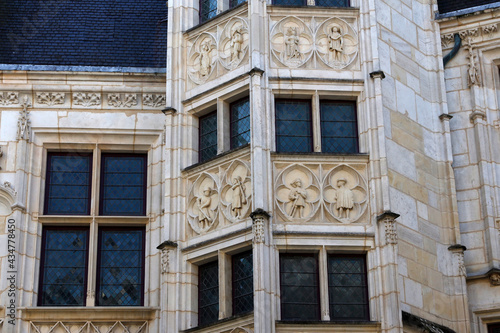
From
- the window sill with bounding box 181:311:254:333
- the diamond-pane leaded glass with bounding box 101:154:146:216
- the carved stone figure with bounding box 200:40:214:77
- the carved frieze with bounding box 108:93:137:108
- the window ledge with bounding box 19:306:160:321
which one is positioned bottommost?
the window sill with bounding box 181:311:254:333

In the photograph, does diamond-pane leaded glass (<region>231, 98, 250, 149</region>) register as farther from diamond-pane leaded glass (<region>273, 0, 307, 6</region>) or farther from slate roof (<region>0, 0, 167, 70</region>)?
slate roof (<region>0, 0, 167, 70</region>)

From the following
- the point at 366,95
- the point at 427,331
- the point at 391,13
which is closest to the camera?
the point at 427,331

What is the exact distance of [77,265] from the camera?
16.4m

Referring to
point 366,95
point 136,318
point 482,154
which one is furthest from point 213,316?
point 482,154

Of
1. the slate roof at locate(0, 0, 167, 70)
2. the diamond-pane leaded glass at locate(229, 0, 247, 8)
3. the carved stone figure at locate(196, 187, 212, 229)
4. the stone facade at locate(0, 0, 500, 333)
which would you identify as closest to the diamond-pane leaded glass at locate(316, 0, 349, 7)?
the stone facade at locate(0, 0, 500, 333)

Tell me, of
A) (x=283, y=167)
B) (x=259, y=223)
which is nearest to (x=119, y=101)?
(x=283, y=167)

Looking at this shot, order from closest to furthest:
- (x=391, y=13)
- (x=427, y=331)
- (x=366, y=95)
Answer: (x=427, y=331)
(x=366, y=95)
(x=391, y=13)

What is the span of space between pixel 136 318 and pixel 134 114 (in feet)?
11.4

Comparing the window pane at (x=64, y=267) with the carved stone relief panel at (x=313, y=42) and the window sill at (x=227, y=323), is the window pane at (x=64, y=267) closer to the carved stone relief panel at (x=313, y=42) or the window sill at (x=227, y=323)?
the window sill at (x=227, y=323)

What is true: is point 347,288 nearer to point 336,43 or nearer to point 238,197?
point 238,197

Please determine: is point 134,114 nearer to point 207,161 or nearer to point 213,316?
point 207,161

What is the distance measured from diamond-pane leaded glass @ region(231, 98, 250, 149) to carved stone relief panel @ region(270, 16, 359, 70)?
2.55ft

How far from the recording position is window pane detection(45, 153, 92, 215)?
1680cm

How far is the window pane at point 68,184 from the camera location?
16797mm
